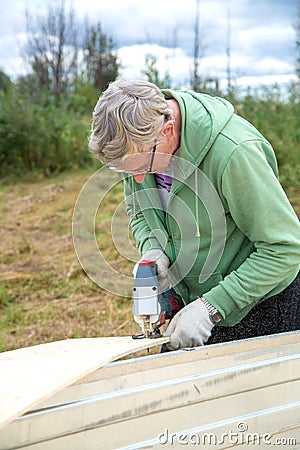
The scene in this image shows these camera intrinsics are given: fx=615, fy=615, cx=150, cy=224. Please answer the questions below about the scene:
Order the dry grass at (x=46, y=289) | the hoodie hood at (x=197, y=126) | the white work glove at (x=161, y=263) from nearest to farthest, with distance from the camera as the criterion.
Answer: the hoodie hood at (x=197, y=126), the white work glove at (x=161, y=263), the dry grass at (x=46, y=289)

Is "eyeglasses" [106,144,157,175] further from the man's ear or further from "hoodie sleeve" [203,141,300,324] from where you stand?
"hoodie sleeve" [203,141,300,324]

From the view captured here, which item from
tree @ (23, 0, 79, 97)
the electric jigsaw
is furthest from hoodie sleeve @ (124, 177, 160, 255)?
tree @ (23, 0, 79, 97)

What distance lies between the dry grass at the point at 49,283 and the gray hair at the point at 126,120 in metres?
2.00

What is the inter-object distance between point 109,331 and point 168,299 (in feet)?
5.37

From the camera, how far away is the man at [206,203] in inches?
67.1

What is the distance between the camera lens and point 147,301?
1.90 m

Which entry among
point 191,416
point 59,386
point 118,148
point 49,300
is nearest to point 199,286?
point 191,416

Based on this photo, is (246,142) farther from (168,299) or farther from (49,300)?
(49,300)

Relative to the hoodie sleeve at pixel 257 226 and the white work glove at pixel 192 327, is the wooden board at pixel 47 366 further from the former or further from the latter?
the hoodie sleeve at pixel 257 226

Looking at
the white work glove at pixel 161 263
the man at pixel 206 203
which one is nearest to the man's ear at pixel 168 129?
the man at pixel 206 203

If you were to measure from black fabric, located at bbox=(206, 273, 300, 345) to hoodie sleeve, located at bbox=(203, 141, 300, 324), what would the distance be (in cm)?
19

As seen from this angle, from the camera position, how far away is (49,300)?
14.1ft

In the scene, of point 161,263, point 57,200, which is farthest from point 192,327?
point 57,200

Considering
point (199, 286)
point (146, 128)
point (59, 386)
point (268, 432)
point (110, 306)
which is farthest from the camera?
point (110, 306)
